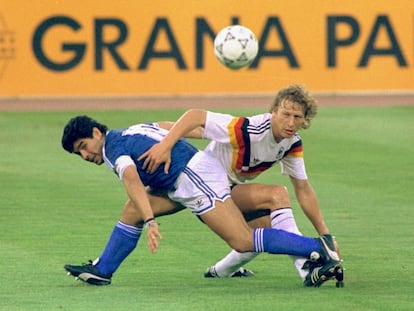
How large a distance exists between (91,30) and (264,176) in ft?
A: 29.4

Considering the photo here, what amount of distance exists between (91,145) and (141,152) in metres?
0.36

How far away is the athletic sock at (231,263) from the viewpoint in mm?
9508

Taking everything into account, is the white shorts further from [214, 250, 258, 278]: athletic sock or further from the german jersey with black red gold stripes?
[214, 250, 258, 278]: athletic sock

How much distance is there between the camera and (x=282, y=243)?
902 cm

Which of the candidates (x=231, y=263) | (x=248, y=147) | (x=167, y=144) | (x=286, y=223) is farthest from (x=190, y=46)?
(x=167, y=144)

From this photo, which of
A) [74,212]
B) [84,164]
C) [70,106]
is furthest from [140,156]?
[70,106]

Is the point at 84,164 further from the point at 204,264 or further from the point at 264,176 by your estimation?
the point at 204,264

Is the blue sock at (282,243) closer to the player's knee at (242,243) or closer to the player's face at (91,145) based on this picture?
the player's knee at (242,243)

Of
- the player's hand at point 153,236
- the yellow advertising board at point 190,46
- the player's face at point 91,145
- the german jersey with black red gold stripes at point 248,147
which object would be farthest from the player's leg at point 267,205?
the yellow advertising board at point 190,46

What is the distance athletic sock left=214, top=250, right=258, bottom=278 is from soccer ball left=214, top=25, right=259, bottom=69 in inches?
337

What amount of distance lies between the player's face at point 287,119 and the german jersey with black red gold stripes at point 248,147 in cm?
8

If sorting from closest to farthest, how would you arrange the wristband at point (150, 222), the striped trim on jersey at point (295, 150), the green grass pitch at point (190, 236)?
the wristband at point (150, 222), the green grass pitch at point (190, 236), the striped trim on jersey at point (295, 150)

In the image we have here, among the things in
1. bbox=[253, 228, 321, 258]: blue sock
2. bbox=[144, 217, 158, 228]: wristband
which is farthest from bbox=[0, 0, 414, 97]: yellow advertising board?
bbox=[144, 217, 158, 228]: wristband

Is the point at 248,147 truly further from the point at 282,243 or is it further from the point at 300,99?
the point at 282,243
